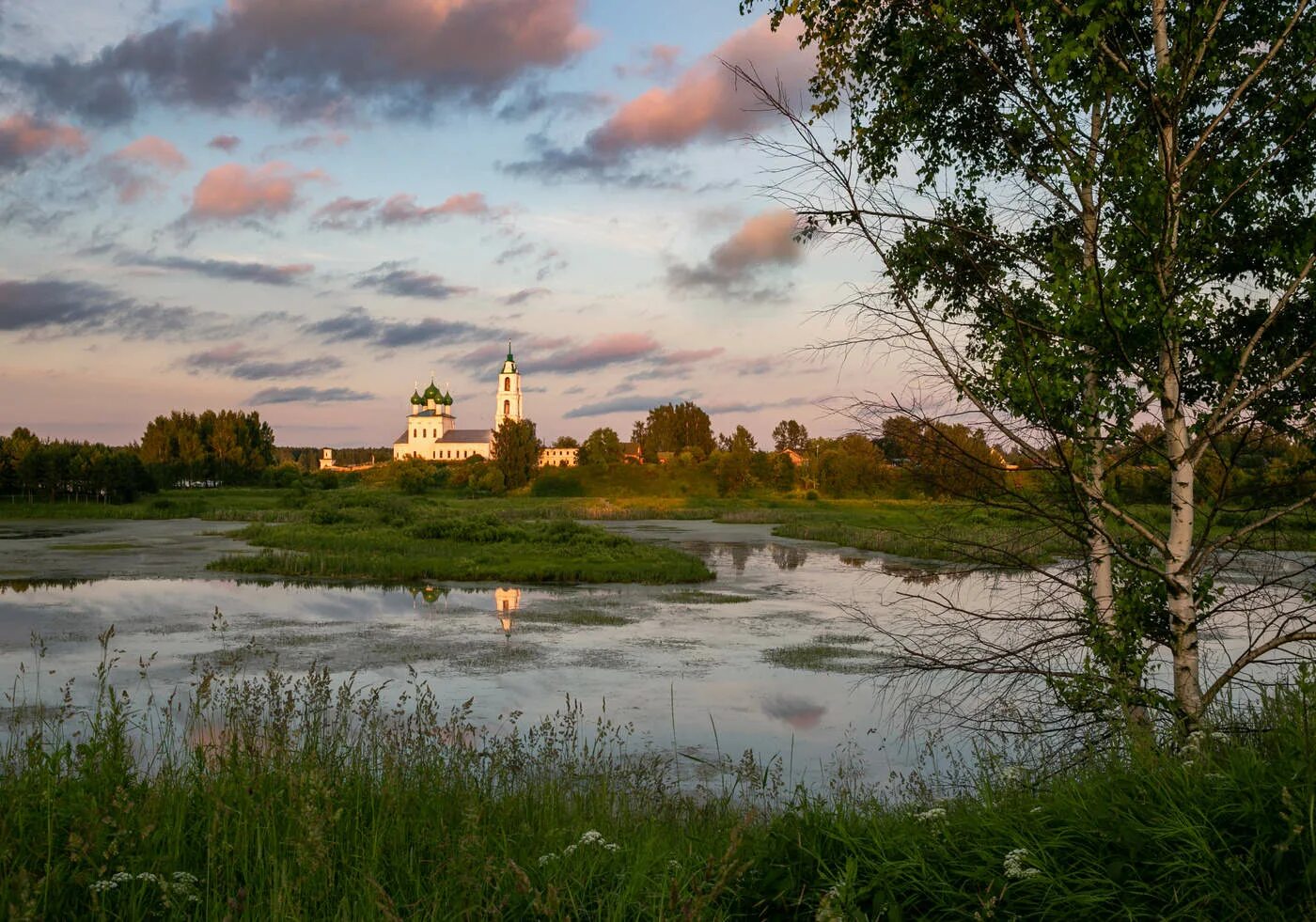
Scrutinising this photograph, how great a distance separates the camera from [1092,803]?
5004 mm

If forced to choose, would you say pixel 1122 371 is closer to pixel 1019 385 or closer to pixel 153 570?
pixel 1019 385

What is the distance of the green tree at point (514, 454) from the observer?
327ft

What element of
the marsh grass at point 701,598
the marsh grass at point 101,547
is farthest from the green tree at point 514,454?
the marsh grass at point 701,598

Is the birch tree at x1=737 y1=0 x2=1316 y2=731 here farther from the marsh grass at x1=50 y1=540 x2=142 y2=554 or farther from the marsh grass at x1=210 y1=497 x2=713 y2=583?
the marsh grass at x1=50 y1=540 x2=142 y2=554

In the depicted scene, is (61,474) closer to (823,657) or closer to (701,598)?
(701,598)

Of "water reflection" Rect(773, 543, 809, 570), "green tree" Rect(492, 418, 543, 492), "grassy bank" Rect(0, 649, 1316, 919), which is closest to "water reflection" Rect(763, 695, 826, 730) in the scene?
"grassy bank" Rect(0, 649, 1316, 919)

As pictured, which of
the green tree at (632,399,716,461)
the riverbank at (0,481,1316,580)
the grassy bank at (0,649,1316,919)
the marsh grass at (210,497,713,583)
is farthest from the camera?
the green tree at (632,399,716,461)

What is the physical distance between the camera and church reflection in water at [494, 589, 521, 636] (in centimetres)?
1947

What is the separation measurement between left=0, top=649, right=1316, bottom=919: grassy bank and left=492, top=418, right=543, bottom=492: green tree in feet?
307

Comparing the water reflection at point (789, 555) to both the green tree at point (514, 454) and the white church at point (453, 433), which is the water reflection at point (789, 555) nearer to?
the green tree at point (514, 454)

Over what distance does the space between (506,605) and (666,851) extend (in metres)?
Answer: 17.8

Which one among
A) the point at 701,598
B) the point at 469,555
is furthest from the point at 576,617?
the point at 469,555

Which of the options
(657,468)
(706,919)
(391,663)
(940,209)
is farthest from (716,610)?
(657,468)

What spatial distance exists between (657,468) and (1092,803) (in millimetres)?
95278
